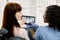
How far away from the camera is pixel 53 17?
1.78 metres

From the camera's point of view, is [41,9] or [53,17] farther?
[41,9]

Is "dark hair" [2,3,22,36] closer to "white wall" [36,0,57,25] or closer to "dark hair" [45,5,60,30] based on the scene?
"dark hair" [45,5,60,30]

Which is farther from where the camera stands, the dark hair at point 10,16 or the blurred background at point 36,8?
the blurred background at point 36,8

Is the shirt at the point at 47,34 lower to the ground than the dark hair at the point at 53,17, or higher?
lower

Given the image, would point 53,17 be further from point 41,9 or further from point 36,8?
point 36,8

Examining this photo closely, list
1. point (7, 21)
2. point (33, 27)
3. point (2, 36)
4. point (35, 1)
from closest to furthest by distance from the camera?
point (2, 36), point (7, 21), point (33, 27), point (35, 1)

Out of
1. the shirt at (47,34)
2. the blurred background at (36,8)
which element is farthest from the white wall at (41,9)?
the shirt at (47,34)

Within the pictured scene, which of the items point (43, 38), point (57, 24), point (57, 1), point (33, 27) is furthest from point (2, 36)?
point (57, 1)

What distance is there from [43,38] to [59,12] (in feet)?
1.11

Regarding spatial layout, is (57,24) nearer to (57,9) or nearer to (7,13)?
(57,9)

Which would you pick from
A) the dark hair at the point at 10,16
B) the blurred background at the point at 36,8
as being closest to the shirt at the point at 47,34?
the dark hair at the point at 10,16

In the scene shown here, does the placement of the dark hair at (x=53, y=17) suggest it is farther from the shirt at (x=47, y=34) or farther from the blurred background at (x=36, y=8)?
the blurred background at (x=36, y=8)

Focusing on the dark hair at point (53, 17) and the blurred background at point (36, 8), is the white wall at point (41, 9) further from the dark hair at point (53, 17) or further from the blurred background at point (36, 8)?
the dark hair at point (53, 17)

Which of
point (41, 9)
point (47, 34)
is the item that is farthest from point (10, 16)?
point (41, 9)
